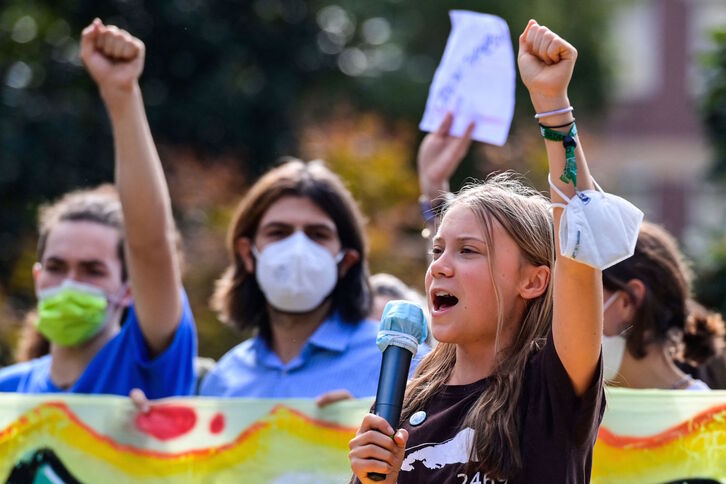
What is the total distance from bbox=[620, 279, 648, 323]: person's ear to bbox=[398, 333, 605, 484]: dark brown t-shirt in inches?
53.5

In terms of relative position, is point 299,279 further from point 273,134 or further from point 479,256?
point 273,134

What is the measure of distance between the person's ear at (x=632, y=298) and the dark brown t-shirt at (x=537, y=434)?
136 cm

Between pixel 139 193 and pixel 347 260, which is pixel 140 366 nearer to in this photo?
pixel 139 193

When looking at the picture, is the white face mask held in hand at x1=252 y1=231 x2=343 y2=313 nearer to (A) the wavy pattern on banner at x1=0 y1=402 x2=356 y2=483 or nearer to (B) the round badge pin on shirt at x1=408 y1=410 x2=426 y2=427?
(A) the wavy pattern on banner at x1=0 y1=402 x2=356 y2=483

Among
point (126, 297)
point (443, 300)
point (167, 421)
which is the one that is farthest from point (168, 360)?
point (443, 300)

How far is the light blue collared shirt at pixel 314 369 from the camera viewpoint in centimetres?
441

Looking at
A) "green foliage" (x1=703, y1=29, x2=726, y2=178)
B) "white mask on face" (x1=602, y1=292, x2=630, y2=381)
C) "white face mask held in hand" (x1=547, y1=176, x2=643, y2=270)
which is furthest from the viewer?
"green foliage" (x1=703, y1=29, x2=726, y2=178)

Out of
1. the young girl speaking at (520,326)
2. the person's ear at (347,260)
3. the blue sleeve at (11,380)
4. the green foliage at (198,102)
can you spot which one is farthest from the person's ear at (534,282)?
the green foliage at (198,102)

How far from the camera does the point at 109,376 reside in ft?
14.9

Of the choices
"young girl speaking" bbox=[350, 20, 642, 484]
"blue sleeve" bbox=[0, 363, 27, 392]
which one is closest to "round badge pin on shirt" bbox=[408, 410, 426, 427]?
"young girl speaking" bbox=[350, 20, 642, 484]

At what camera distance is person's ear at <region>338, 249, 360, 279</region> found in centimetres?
471

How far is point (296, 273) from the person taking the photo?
4.53 metres

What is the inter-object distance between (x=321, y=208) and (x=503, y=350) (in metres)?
1.81

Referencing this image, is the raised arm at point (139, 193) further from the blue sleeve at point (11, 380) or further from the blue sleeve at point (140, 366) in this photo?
the blue sleeve at point (11, 380)
